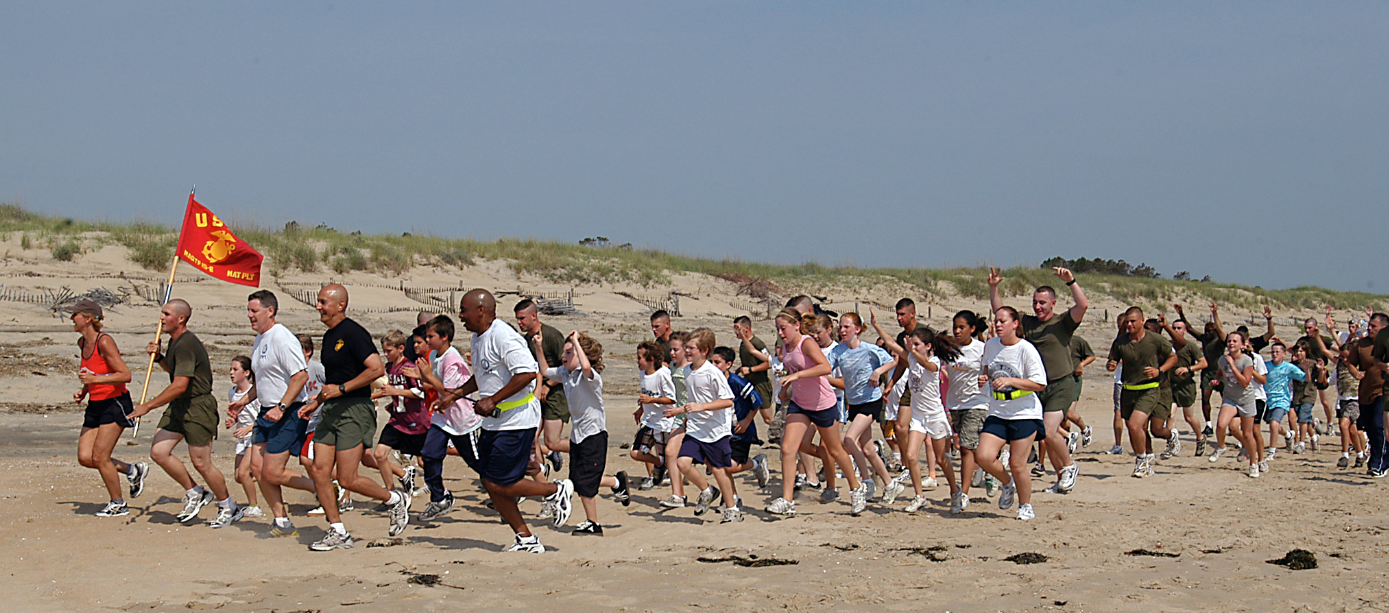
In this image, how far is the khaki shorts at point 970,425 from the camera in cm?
864

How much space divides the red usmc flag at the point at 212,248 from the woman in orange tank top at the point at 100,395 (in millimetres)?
2782

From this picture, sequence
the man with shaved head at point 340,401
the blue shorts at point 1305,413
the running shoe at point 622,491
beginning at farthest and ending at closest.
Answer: the blue shorts at point 1305,413 → the running shoe at point 622,491 → the man with shaved head at point 340,401

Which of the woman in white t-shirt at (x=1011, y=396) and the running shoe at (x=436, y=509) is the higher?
the woman in white t-shirt at (x=1011, y=396)

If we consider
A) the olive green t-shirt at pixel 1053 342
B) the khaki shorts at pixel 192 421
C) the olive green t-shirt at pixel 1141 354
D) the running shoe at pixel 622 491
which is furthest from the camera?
the olive green t-shirt at pixel 1141 354

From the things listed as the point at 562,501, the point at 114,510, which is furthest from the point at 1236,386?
the point at 114,510

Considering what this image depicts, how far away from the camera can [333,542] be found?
23.6 feet

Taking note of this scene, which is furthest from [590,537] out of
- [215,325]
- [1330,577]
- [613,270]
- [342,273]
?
[613,270]

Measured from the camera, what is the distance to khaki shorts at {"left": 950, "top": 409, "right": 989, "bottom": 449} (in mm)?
8641

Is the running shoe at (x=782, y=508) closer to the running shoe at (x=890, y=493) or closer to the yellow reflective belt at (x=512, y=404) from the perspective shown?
the running shoe at (x=890, y=493)

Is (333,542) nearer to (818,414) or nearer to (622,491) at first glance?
(622,491)

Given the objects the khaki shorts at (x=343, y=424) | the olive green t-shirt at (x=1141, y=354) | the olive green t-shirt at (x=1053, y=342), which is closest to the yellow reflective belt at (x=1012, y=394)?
the olive green t-shirt at (x=1053, y=342)

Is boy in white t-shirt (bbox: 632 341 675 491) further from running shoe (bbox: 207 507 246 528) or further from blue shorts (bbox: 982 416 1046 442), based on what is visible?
running shoe (bbox: 207 507 246 528)

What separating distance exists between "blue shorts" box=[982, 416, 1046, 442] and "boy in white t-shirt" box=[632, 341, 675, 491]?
252cm

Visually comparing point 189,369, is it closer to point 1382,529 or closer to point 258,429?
point 258,429
